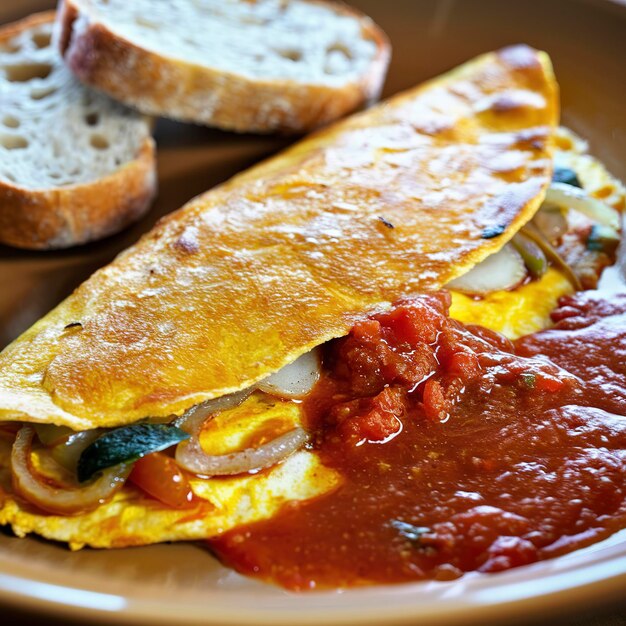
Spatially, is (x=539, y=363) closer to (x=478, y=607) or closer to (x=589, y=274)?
(x=589, y=274)

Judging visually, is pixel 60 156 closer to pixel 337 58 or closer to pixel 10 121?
pixel 10 121

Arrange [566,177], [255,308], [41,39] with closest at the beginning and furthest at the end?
[255,308], [566,177], [41,39]

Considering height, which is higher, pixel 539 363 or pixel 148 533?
pixel 539 363

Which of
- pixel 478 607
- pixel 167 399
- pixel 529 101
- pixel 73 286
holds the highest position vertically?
pixel 529 101

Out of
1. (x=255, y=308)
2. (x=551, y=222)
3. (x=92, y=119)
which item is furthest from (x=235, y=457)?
(x=92, y=119)

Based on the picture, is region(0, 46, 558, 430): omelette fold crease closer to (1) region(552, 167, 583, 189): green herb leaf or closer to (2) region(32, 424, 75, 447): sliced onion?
(2) region(32, 424, 75, 447): sliced onion

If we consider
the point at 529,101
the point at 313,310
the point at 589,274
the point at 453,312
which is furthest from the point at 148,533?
the point at 529,101
